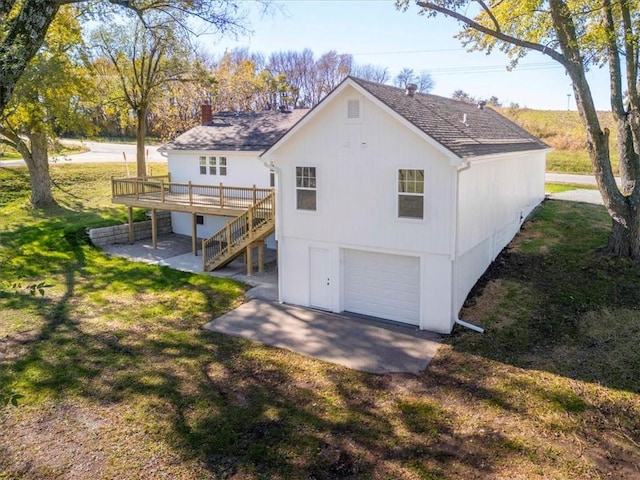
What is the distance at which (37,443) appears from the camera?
27.8 feet

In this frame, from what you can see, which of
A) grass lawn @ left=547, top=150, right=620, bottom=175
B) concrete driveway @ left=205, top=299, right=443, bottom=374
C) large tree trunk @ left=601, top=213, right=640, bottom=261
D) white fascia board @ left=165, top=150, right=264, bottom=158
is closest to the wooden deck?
white fascia board @ left=165, top=150, right=264, bottom=158

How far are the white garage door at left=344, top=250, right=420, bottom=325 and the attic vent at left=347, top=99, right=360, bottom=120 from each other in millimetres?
3675

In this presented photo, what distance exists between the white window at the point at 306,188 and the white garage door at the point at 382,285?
1.76 metres

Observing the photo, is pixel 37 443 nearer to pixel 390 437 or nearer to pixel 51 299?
pixel 390 437

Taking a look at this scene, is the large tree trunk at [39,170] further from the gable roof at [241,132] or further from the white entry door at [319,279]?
the white entry door at [319,279]

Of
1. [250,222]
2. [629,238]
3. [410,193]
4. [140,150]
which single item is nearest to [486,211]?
[410,193]

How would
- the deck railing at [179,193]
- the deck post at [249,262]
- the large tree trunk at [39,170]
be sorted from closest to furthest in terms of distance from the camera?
the deck post at [249,262]
the deck railing at [179,193]
the large tree trunk at [39,170]

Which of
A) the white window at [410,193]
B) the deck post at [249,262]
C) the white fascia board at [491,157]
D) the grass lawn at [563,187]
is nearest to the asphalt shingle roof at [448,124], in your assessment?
the white fascia board at [491,157]

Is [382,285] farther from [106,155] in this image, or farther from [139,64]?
[106,155]

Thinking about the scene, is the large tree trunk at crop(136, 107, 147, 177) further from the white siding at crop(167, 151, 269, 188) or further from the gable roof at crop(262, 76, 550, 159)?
the gable roof at crop(262, 76, 550, 159)

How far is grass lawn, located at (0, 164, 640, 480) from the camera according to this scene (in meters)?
7.88

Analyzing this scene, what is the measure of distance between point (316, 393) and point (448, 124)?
8.73 m

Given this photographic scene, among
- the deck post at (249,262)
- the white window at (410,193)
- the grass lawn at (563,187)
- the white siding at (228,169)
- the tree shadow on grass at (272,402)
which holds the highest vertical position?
the white siding at (228,169)

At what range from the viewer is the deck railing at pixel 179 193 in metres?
20.3
